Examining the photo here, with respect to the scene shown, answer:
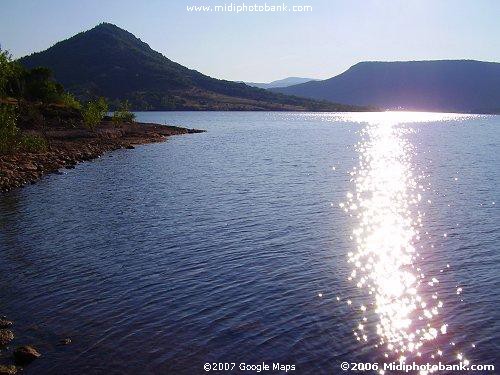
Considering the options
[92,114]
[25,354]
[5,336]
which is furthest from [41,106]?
[25,354]

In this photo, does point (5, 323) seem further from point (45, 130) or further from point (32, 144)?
point (45, 130)

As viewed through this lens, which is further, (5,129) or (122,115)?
(122,115)

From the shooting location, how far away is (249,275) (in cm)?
2844

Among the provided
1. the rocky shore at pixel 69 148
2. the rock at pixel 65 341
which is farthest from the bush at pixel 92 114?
the rock at pixel 65 341

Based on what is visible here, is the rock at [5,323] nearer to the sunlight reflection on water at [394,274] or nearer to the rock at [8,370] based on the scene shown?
the rock at [8,370]

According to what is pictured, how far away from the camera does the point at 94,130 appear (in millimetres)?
124500

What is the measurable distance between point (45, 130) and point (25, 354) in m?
104

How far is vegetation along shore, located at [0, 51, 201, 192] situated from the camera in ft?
228

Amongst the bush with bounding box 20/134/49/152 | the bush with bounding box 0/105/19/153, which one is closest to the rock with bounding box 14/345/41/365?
the bush with bounding box 0/105/19/153

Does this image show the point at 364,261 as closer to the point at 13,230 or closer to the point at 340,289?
the point at 340,289

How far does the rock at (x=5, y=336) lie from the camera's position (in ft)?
65.6

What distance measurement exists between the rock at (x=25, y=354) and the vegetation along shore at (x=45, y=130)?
143 ft

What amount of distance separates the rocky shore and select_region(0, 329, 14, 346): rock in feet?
134

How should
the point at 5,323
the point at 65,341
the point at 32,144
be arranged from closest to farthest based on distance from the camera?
the point at 65,341, the point at 5,323, the point at 32,144
